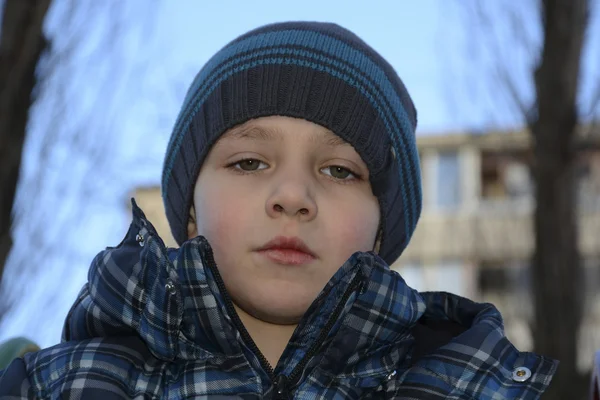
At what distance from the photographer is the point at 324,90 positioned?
2.17m

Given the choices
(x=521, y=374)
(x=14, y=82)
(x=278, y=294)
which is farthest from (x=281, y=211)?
(x=14, y=82)

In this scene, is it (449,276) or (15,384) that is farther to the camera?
(449,276)

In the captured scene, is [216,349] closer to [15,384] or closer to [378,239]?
[15,384]

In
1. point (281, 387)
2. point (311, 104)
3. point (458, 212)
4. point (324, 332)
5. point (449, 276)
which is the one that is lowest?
point (281, 387)

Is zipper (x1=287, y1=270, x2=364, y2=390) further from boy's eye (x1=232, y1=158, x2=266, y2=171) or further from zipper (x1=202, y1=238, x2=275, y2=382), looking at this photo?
boy's eye (x1=232, y1=158, x2=266, y2=171)

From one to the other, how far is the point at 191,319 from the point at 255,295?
135 mm

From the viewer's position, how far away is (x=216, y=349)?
6.15ft

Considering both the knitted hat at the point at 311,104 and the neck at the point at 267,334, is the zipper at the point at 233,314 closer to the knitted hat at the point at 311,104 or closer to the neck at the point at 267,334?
the neck at the point at 267,334

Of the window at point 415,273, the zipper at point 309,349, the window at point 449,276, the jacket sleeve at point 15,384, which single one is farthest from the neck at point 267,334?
the window at point 415,273

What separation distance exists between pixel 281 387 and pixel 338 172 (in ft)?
1.66

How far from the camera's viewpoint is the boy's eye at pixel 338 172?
80.9 inches

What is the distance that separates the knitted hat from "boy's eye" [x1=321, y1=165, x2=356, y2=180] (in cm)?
6

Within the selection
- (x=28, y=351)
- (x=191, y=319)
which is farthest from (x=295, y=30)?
(x=28, y=351)

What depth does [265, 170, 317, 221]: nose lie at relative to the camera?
1.90m
